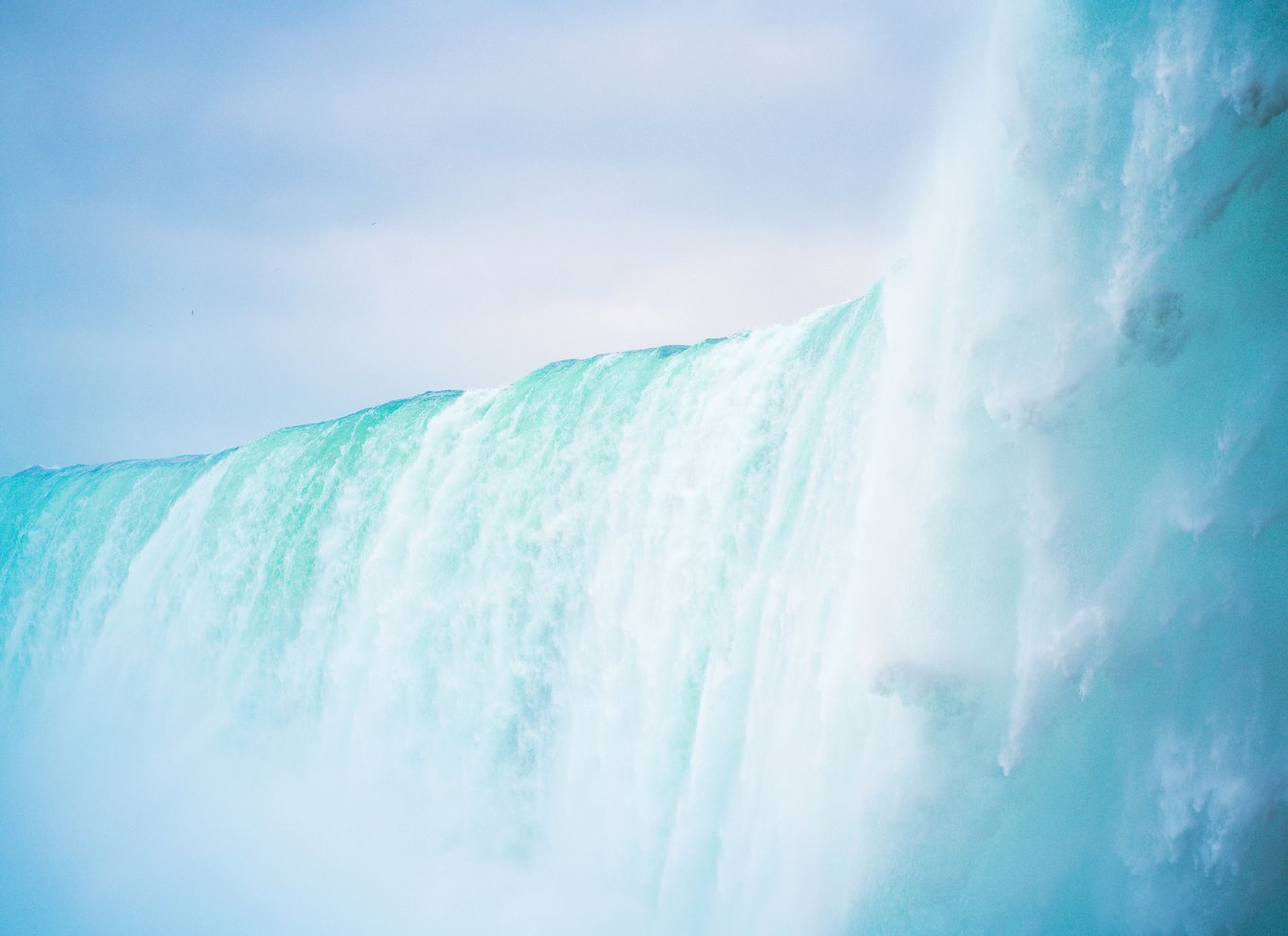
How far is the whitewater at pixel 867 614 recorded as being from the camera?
410 cm

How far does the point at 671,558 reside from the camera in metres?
7.73

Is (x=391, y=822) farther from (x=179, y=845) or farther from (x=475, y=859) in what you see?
(x=179, y=845)

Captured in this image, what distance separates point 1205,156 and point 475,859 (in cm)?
748

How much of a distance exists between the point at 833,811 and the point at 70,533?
18.6 meters

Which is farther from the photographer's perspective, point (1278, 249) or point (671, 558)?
point (671, 558)

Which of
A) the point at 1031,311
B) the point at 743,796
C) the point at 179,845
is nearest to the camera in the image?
the point at 1031,311

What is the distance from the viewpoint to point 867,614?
17.3 feet

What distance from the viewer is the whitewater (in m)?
4.10

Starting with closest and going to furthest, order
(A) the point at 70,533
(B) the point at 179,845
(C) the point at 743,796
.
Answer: (C) the point at 743,796, (B) the point at 179,845, (A) the point at 70,533

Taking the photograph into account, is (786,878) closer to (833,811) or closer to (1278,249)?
(833,811)

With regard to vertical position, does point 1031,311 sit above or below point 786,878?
above

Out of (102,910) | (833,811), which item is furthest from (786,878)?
(102,910)

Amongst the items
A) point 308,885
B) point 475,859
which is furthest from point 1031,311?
point 308,885

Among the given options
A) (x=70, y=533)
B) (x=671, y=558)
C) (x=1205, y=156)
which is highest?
(x=70, y=533)
